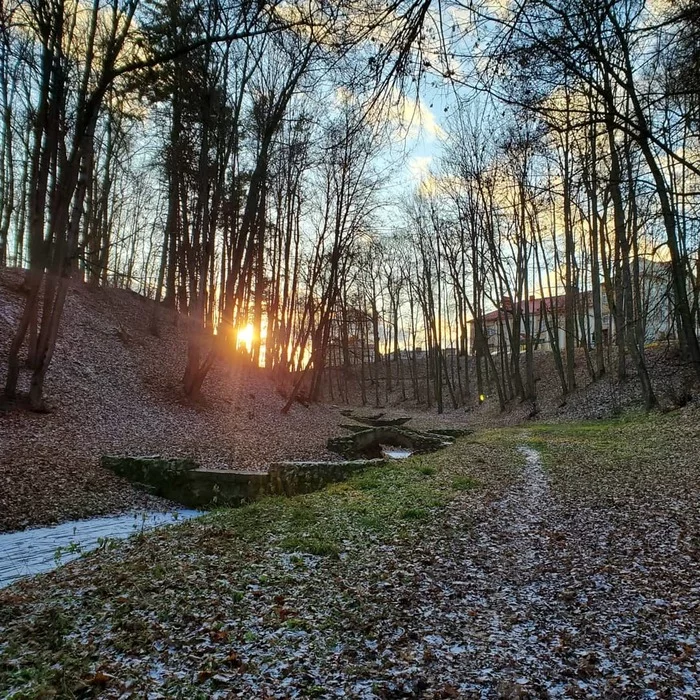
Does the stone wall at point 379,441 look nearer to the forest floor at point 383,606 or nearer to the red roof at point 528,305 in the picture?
the forest floor at point 383,606

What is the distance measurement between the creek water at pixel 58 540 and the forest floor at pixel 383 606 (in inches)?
27.7

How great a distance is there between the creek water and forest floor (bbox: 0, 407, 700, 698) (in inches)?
27.7

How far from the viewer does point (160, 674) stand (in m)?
3.09

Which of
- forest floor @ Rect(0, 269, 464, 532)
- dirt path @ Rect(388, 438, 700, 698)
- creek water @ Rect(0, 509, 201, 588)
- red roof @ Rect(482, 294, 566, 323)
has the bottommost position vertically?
creek water @ Rect(0, 509, 201, 588)

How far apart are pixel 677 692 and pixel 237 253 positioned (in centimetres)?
1630

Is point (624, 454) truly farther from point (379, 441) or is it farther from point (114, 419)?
point (114, 419)

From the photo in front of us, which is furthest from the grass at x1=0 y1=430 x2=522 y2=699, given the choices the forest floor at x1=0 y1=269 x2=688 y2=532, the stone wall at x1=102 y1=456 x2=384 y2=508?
the forest floor at x1=0 y1=269 x2=688 y2=532

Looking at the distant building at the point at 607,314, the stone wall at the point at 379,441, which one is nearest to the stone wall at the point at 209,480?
the stone wall at the point at 379,441

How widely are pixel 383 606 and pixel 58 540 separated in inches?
217

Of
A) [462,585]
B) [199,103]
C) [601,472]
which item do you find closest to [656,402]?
[601,472]

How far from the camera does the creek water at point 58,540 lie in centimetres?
596

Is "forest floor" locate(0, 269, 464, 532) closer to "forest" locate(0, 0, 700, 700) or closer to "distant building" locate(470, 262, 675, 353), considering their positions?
"forest" locate(0, 0, 700, 700)

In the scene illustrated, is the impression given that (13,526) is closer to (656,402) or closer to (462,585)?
(462,585)

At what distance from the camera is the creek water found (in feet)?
19.5
